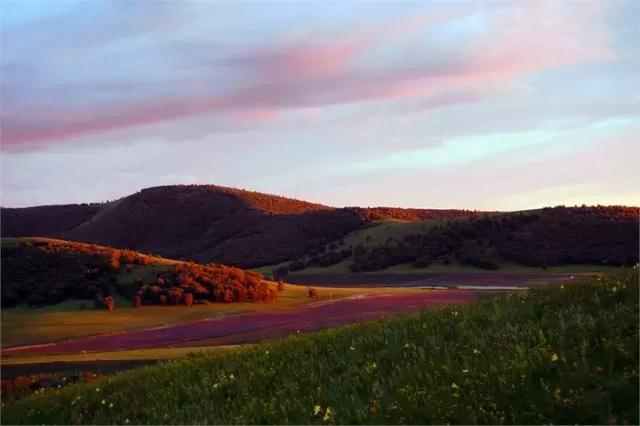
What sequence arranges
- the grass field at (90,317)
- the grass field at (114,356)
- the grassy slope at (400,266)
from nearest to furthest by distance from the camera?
the grass field at (114,356) → the grass field at (90,317) → the grassy slope at (400,266)

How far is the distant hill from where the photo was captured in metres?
102

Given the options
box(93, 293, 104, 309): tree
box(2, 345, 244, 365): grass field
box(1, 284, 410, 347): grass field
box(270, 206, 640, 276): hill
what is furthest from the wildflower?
box(270, 206, 640, 276): hill

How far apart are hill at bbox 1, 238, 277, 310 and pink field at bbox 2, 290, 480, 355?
641 centimetres

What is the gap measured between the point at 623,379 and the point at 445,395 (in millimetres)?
1740

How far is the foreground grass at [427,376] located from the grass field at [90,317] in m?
16.2

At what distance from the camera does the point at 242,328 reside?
1095 inches

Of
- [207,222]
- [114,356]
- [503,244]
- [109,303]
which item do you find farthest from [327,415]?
[207,222]

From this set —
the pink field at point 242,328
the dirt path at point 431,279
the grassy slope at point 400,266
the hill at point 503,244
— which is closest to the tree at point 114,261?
the pink field at point 242,328

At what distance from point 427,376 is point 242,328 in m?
20.6

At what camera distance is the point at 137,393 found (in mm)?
11484

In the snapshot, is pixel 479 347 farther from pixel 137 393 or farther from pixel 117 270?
pixel 117 270

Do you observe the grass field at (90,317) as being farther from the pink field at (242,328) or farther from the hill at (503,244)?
the hill at (503,244)

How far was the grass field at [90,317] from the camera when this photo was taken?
2852cm

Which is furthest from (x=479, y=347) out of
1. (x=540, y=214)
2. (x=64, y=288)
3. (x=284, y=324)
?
(x=540, y=214)
